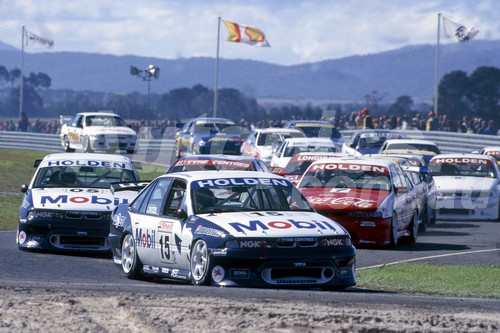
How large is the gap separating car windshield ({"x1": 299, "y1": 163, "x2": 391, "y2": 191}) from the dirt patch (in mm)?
8906

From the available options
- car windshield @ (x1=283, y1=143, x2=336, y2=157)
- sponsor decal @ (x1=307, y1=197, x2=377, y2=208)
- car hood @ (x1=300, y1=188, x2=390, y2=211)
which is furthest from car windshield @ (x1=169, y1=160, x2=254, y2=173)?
car windshield @ (x1=283, y1=143, x2=336, y2=157)

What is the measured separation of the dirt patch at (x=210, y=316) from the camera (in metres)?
8.19

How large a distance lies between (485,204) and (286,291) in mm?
13549

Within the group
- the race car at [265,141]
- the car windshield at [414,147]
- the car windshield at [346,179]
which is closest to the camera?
the car windshield at [346,179]

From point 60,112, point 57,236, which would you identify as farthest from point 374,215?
point 60,112

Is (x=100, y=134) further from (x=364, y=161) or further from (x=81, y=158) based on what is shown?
(x=81, y=158)

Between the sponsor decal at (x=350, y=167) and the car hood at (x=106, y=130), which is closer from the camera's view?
the sponsor decal at (x=350, y=167)

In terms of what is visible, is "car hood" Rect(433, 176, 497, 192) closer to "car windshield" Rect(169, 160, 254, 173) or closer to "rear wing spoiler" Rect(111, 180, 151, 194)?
"car windshield" Rect(169, 160, 254, 173)

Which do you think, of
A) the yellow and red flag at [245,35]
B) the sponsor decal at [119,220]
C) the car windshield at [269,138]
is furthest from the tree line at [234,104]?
the sponsor decal at [119,220]

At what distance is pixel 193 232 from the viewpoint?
11.7m

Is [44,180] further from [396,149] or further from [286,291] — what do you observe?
[396,149]

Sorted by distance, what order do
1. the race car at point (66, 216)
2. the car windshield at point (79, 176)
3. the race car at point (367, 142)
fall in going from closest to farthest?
the race car at point (66, 216)
the car windshield at point (79, 176)
the race car at point (367, 142)

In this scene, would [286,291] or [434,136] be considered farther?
[434,136]

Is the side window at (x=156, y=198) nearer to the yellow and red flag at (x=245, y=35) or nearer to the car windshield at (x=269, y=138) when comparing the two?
the car windshield at (x=269, y=138)
